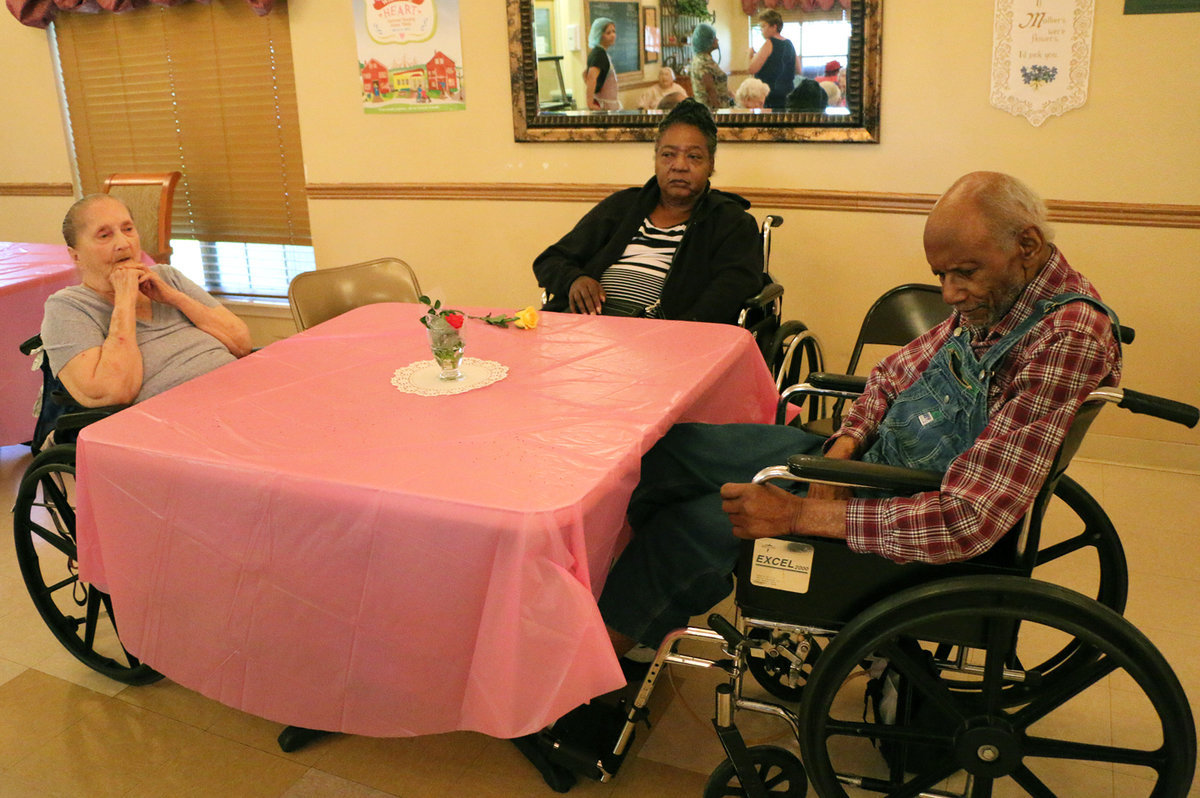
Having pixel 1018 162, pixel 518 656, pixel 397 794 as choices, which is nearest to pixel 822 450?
pixel 518 656

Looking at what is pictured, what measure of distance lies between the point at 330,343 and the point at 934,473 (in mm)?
1528

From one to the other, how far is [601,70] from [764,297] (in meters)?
1.38

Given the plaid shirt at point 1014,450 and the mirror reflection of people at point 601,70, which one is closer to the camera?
the plaid shirt at point 1014,450

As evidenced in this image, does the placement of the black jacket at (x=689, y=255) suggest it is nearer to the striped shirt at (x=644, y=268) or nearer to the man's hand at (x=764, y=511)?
the striped shirt at (x=644, y=268)

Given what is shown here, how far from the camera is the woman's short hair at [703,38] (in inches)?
129

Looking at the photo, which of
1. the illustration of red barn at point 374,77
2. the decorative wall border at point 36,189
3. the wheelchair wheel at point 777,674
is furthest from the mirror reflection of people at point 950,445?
the decorative wall border at point 36,189

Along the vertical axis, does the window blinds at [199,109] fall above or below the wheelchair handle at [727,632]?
above

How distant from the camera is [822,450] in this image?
1.80 metres

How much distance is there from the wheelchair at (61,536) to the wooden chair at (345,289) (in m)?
0.70

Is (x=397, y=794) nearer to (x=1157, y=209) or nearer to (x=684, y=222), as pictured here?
(x=684, y=222)

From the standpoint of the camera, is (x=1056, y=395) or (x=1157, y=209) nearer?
(x=1056, y=395)

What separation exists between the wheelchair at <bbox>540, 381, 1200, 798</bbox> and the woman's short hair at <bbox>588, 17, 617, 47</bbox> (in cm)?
252

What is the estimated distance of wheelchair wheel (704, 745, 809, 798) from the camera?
59.6 inches

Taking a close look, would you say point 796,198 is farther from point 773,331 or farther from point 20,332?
point 20,332
